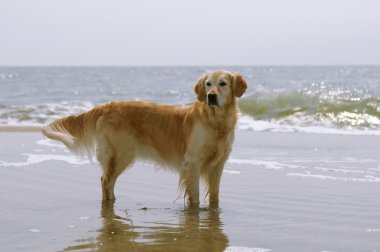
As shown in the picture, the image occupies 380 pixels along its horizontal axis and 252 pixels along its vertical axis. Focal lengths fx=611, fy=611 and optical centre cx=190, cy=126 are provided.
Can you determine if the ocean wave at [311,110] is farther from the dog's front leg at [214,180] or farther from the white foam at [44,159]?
the dog's front leg at [214,180]

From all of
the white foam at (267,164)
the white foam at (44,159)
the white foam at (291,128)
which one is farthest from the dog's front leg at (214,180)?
the white foam at (291,128)

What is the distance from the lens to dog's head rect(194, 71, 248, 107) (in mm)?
5352

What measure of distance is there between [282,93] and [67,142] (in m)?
12.2

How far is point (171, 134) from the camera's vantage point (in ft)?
19.0

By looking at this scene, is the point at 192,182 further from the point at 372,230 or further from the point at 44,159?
the point at 44,159

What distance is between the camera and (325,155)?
8695 millimetres

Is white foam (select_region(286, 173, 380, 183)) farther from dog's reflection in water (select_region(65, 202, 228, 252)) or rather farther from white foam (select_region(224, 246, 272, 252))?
white foam (select_region(224, 246, 272, 252))

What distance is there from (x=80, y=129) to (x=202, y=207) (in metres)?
1.54

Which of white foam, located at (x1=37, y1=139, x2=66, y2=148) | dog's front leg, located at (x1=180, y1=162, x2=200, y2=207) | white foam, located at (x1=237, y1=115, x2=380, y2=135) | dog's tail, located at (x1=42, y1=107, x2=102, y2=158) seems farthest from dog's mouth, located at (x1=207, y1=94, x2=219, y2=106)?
white foam, located at (x1=237, y1=115, x2=380, y2=135)

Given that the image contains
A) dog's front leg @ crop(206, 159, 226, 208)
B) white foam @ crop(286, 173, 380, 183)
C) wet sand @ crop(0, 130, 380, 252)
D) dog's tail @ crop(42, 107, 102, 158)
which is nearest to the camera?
wet sand @ crop(0, 130, 380, 252)

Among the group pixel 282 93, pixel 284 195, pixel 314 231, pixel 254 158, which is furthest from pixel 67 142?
pixel 282 93

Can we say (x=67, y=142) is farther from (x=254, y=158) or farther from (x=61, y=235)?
(x=254, y=158)

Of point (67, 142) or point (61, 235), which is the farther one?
point (67, 142)

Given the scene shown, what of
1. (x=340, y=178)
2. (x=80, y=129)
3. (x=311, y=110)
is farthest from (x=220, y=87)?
(x=311, y=110)
